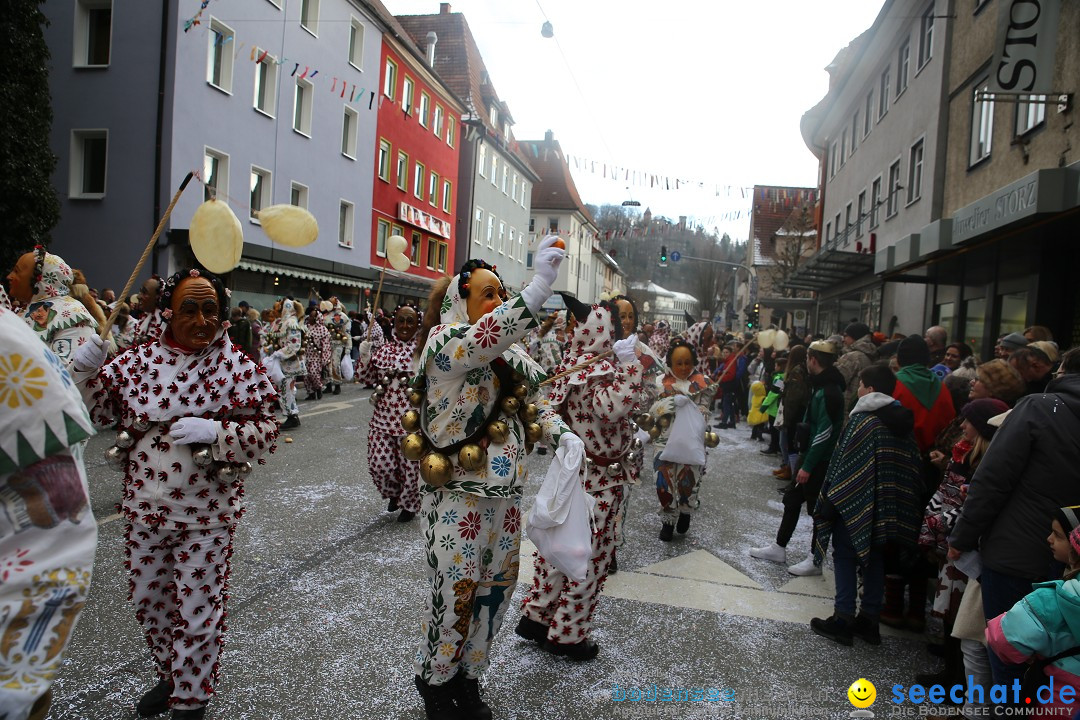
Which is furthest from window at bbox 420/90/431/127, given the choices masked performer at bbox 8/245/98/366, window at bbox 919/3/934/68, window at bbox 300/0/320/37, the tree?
masked performer at bbox 8/245/98/366

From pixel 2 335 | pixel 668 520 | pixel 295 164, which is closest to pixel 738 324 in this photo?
pixel 295 164

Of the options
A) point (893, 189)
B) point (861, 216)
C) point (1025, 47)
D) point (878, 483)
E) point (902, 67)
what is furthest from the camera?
point (861, 216)

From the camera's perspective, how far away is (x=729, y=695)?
3.53 metres

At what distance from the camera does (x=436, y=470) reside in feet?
9.32

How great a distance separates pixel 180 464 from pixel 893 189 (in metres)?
18.0

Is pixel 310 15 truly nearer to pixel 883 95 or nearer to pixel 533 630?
pixel 883 95

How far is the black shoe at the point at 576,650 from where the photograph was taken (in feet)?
12.5

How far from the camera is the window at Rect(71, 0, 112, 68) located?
17359 mm

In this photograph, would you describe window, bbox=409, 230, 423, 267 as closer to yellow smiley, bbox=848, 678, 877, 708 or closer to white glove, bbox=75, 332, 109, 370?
white glove, bbox=75, 332, 109, 370

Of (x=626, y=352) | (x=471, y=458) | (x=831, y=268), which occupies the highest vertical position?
(x=831, y=268)

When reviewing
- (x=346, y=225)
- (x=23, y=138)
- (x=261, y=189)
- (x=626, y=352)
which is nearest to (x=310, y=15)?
(x=261, y=189)

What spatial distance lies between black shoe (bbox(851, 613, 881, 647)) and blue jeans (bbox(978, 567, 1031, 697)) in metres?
1.08

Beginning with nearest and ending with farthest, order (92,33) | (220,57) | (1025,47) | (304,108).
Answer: (1025,47)
(92,33)
(220,57)
(304,108)

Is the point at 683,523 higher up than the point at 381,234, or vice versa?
the point at 381,234
